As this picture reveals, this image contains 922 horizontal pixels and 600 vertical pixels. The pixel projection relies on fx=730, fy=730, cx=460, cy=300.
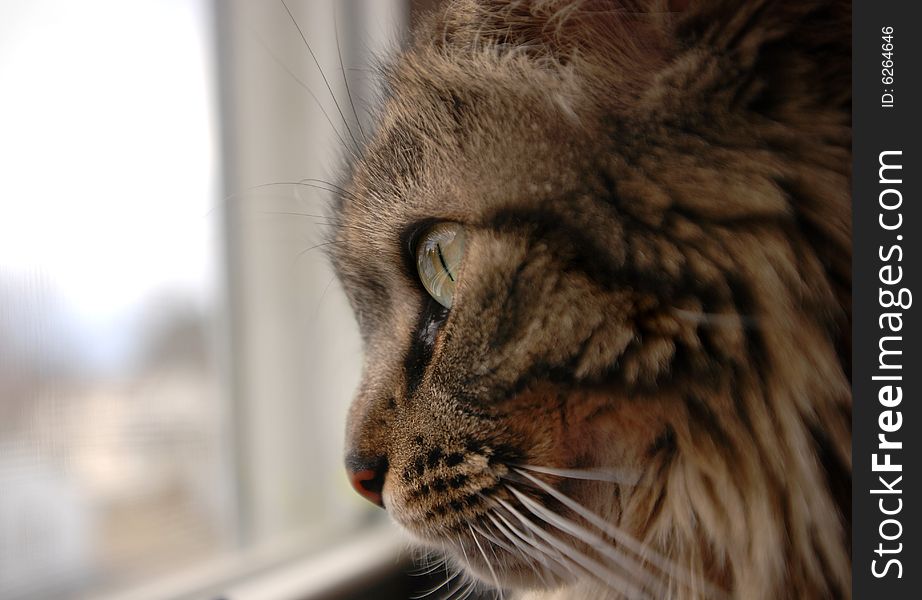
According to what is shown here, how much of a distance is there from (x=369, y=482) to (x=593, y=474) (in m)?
0.21

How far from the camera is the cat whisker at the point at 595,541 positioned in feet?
1.69

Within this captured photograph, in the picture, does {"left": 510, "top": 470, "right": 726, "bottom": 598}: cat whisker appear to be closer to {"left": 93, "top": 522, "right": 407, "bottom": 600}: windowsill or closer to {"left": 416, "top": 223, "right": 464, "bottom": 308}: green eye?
{"left": 416, "top": 223, "right": 464, "bottom": 308}: green eye

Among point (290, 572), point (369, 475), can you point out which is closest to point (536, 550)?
point (369, 475)

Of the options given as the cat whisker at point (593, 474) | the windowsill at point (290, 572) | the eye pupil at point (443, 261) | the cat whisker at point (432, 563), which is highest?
the eye pupil at point (443, 261)

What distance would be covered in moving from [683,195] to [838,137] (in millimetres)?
101

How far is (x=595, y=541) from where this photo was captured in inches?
20.5

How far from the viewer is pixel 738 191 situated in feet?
1.56

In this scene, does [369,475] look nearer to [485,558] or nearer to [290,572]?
[485,558]

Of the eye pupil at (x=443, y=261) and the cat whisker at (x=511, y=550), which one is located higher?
the eye pupil at (x=443, y=261)

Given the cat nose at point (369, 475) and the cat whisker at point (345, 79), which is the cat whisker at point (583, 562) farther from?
the cat whisker at point (345, 79)

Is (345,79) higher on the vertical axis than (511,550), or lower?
higher

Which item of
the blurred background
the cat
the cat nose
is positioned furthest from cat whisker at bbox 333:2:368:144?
the cat nose

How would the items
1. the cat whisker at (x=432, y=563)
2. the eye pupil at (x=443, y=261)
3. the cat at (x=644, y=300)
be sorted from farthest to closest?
the cat whisker at (x=432, y=563), the eye pupil at (x=443, y=261), the cat at (x=644, y=300)

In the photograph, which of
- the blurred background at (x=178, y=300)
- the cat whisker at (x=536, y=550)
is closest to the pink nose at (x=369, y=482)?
the cat whisker at (x=536, y=550)
